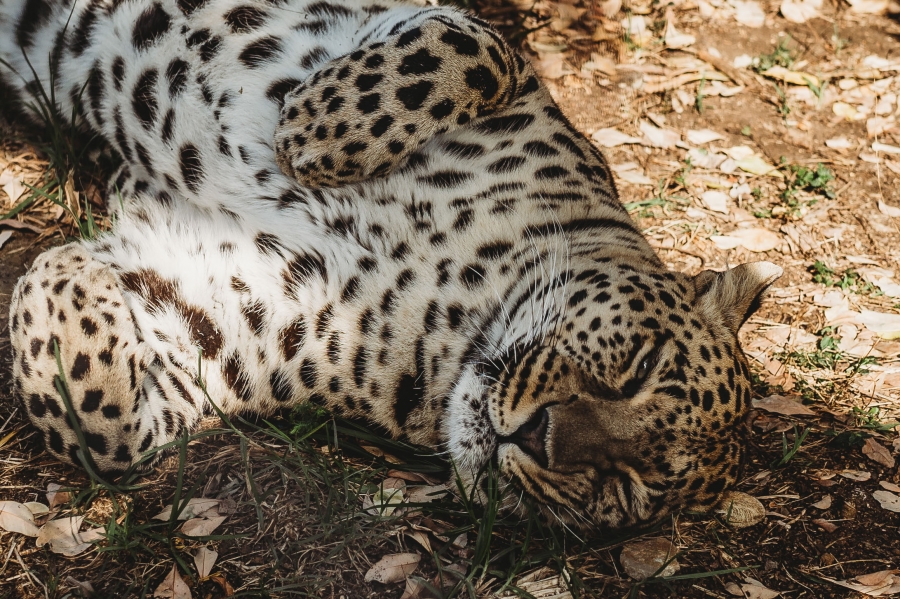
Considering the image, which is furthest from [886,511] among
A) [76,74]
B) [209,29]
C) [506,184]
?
[76,74]

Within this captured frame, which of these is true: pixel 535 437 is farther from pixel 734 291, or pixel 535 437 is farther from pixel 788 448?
pixel 788 448

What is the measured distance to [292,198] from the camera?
4.46 m

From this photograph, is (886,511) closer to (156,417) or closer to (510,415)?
(510,415)

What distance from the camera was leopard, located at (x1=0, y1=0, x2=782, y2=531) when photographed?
12.8 feet

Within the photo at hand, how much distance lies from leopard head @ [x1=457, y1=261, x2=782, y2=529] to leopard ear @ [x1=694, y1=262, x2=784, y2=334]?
0.20 meters

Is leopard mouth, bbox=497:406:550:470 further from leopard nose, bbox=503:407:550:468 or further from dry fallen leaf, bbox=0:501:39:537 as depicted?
dry fallen leaf, bbox=0:501:39:537

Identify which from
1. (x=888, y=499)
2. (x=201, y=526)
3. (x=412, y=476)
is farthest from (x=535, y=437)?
(x=888, y=499)

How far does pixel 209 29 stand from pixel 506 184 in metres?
1.74

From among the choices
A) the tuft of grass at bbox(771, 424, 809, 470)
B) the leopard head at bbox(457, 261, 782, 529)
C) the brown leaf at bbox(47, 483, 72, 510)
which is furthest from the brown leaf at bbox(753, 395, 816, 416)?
the brown leaf at bbox(47, 483, 72, 510)

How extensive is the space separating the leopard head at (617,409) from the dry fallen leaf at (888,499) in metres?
1.23

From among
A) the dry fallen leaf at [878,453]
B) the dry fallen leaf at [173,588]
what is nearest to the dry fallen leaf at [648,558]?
the dry fallen leaf at [878,453]

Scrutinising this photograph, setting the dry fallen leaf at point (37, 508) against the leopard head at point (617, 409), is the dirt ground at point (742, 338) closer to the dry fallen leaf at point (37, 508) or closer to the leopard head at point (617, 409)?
the dry fallen leaf at point (37, 508)

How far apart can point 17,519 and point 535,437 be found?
226 cm

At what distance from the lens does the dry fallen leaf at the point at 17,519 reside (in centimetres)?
384
